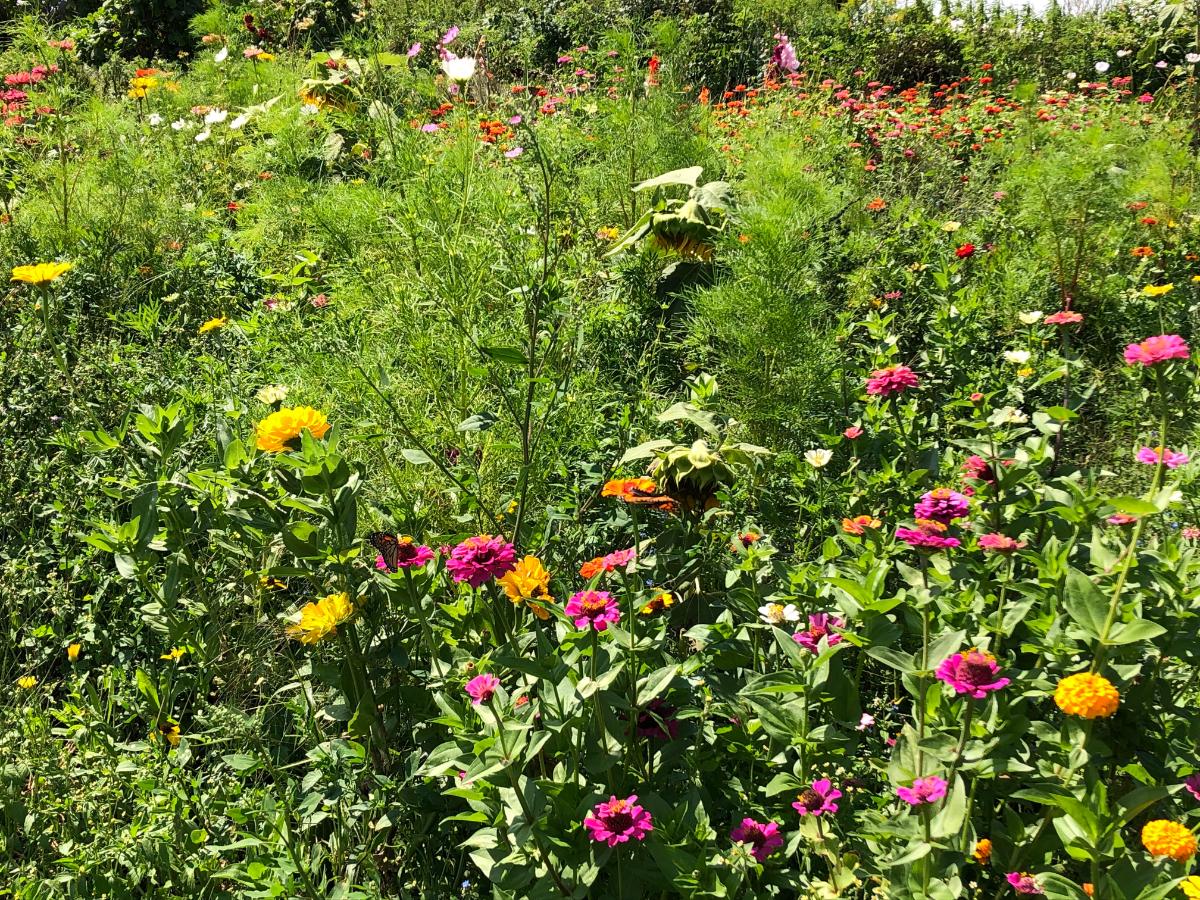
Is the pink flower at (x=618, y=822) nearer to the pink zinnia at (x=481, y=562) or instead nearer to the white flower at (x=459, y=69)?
the pink zinnia at (x=481, y=562)

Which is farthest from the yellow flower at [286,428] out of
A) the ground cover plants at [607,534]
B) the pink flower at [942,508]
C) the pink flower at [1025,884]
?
the pink flower at [1025,884]

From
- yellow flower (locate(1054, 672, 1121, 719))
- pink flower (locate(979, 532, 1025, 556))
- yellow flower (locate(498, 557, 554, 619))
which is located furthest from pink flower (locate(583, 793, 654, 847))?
pink flower (locate(979, 532, 1025, 556))

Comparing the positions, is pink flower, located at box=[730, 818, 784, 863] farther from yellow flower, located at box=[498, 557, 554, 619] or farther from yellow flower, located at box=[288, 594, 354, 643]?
yellow flower, located at box=[288, 594, 354, 643]

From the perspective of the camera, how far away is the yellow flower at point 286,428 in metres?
1.39

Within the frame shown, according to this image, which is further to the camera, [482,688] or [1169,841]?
[482,688]

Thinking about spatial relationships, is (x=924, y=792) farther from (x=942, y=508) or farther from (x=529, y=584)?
(x=529, y=584)

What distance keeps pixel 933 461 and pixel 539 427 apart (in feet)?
3.00

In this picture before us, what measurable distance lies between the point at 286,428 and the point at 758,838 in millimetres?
963

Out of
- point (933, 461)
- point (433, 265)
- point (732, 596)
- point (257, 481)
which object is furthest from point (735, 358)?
point (257, 481)

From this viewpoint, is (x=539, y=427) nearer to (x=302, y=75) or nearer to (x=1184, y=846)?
(x=1184, y=846)

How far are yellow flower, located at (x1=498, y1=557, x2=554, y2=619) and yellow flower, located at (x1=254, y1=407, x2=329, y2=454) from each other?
410 millimetres

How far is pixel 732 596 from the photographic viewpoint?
4.67 ft

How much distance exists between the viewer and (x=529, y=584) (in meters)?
1.32

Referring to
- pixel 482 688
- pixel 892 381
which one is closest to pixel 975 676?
pixel 482 688
